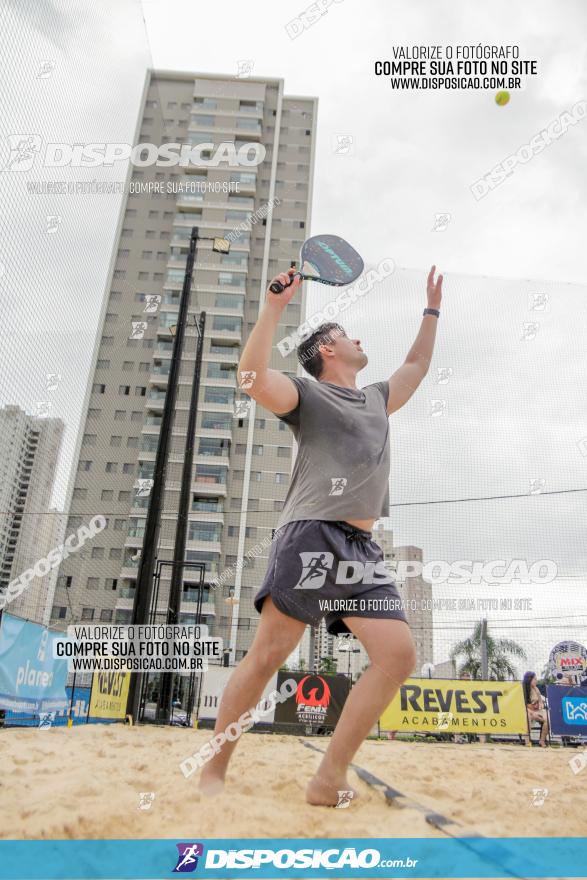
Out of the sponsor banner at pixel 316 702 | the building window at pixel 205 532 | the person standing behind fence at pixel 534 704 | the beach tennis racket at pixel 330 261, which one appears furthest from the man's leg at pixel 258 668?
the building window at pixel 205 532

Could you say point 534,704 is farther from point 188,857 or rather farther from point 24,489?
point 188,857

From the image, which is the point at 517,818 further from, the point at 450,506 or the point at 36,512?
the point at 36,512

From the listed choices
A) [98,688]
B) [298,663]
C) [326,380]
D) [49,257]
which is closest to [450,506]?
[326,380]

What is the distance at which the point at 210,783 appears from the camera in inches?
56.9

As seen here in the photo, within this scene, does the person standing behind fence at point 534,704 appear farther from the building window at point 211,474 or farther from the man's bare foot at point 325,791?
the building window at point 211,474

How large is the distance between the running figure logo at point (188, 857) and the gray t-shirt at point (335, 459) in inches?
30.9

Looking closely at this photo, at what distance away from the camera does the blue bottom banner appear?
3.56ft

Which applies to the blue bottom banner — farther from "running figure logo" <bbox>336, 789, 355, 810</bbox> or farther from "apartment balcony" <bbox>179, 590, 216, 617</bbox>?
"apartment balcony" <bbox>179, 590, 216, 617</bbox>

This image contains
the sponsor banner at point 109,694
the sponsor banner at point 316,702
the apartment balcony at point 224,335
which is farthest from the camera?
the apartment balcony at point 224,335

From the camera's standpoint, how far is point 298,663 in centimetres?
1260

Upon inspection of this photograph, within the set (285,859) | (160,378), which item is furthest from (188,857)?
(160,378)

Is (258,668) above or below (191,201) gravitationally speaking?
below

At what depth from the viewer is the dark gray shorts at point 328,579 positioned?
4.97ft

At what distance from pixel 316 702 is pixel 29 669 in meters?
3.57
